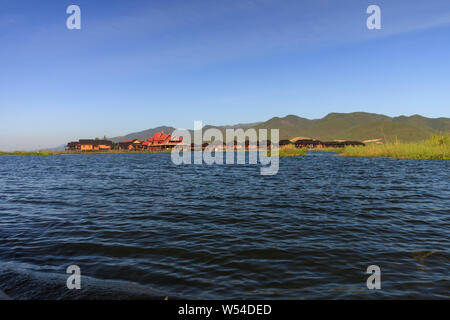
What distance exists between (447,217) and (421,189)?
7776 mm

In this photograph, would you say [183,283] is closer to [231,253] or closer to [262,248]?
[231,253]

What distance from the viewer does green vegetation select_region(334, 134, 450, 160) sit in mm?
43875

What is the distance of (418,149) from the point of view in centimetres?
4650

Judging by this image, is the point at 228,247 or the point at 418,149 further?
the point at 418,149

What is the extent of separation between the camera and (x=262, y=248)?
7.55m

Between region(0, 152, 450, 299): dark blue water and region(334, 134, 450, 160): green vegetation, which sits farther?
region(334, 134, 450, 160): green vegetation

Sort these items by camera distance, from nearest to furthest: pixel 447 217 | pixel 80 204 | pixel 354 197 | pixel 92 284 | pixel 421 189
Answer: pixel 92 284
pixel 447 217
pixel 80 204
pixel 354 197
pixel 421 189

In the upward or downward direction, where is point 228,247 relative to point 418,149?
downward

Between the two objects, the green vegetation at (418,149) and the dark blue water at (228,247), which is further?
the green vegetation at (418,149)

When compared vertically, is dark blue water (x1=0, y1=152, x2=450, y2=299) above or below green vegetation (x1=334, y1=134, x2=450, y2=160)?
below

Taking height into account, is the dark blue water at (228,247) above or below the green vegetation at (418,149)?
below

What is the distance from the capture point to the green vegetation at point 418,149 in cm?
4388
